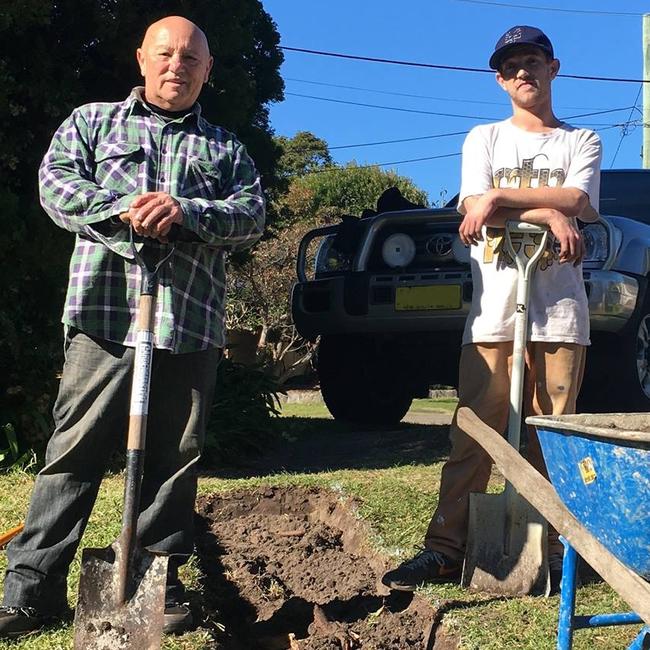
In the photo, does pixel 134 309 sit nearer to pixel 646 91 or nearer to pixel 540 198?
pixel 540 198

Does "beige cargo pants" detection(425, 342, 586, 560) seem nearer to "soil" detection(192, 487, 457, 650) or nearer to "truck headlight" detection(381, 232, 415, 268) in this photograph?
"soil" detection(192, 487, 457, 650)

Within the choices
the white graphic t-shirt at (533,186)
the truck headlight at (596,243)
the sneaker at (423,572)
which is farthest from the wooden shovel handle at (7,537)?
the truck headlight at (596,243)

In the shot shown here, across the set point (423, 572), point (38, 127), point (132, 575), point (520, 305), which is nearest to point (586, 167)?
point (520, 305)

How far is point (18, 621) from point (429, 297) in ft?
11.6

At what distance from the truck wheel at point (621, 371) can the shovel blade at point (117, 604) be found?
345cm

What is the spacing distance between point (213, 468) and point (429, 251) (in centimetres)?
206

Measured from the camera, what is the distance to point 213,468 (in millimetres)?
5668

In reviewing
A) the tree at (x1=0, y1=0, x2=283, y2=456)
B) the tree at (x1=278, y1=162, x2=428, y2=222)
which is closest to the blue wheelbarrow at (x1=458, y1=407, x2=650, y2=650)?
the tree at (x1=0, y1=0, x2=283, y2=456)

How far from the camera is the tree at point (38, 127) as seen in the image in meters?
4.83

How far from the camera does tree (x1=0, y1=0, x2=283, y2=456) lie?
190 inches

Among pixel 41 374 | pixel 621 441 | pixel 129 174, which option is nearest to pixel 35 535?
pixel 129 174

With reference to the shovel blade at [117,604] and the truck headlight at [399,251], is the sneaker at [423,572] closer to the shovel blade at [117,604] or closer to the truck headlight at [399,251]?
the shovel blade at [117,604]

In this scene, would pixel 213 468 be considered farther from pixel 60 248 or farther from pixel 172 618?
pixel 172 618

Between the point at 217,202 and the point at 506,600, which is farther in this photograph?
the point at 506,600
